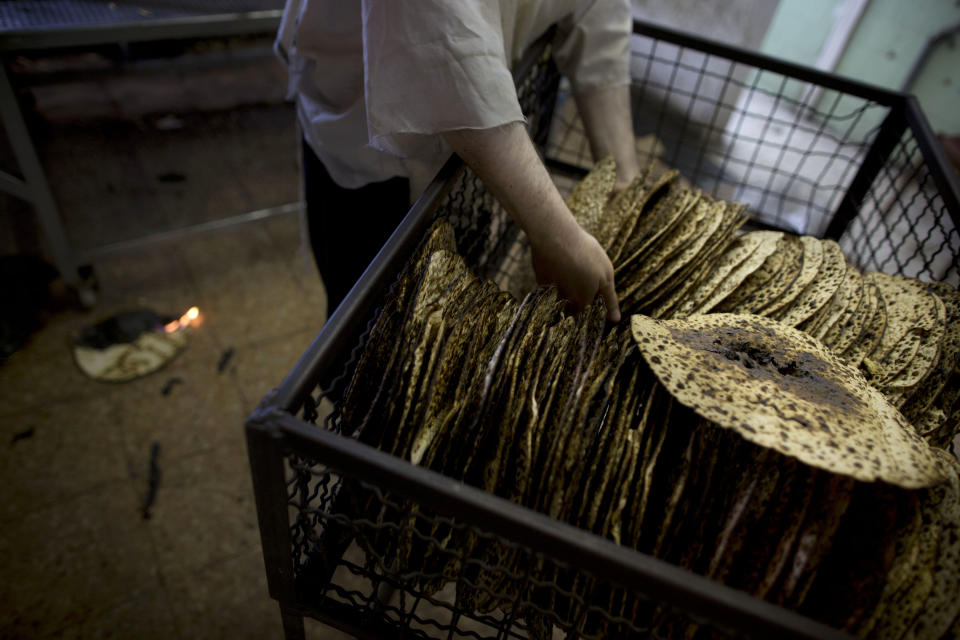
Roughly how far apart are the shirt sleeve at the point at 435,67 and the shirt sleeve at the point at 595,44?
58cm

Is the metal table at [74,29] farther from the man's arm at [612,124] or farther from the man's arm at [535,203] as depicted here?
the man's arm at [535,203]

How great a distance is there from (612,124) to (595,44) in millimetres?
199

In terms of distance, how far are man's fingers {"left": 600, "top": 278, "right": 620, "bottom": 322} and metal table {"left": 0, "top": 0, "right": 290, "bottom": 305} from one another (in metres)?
1.76

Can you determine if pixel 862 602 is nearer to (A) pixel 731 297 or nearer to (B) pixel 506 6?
(A) pixel 731 297

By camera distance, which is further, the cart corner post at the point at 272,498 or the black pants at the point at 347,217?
the black pants at the point at 347,217

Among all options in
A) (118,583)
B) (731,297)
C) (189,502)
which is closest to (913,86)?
(731,297)

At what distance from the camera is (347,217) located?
1.50 metres

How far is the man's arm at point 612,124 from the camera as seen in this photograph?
1593 mm

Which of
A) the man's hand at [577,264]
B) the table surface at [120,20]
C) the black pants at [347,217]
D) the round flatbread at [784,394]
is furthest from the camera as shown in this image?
the table surface at [120,20]

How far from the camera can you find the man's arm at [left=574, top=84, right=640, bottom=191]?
5.23 feet

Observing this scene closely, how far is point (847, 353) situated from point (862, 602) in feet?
1.46

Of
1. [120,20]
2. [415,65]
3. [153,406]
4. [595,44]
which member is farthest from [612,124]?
[153,406]

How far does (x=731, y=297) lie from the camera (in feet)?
3.69

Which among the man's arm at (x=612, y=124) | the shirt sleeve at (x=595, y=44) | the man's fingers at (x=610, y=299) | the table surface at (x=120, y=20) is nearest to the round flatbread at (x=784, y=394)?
the man's fingers at (x=610, y=299)
